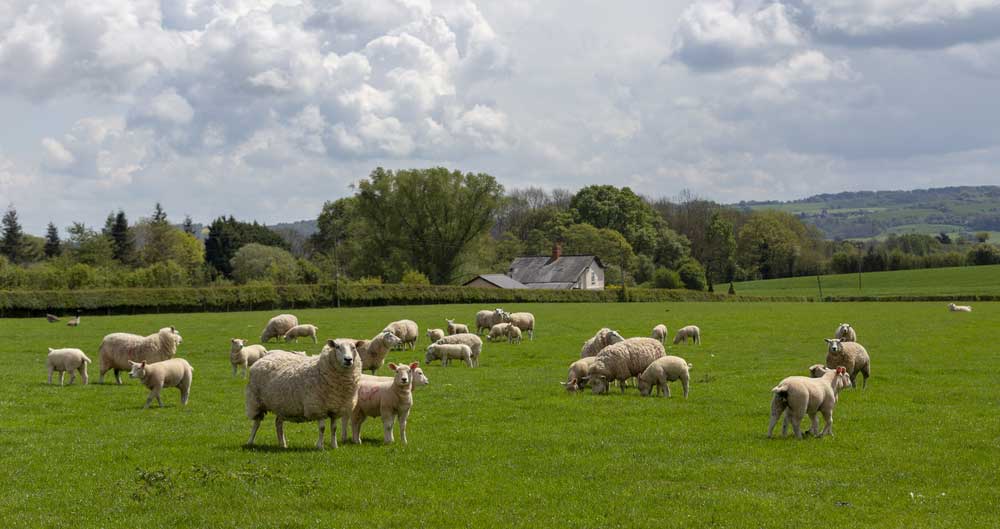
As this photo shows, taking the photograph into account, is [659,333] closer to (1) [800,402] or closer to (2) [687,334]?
(2) [687,334]

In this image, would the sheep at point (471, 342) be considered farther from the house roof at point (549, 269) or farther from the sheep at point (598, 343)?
the house roof at point (549, 269)

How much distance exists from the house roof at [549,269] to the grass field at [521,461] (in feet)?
291

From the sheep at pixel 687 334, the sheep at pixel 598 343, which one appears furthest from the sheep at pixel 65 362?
the sheep at pixel 687 334

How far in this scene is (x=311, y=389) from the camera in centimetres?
1349

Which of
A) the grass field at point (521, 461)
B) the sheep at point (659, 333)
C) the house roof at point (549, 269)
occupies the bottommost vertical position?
the grass field at point (521, 461)

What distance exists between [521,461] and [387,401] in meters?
2.71

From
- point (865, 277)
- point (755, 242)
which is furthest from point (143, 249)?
point (865, 277)

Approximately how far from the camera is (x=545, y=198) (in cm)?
16388

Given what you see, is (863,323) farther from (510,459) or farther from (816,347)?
(510,459)

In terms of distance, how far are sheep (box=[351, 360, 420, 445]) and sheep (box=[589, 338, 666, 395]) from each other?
6988 millimetres

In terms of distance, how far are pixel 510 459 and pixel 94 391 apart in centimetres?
1279

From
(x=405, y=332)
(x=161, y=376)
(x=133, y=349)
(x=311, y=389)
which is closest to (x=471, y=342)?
(x=405, y=332)

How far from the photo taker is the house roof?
112 m

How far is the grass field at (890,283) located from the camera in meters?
105
